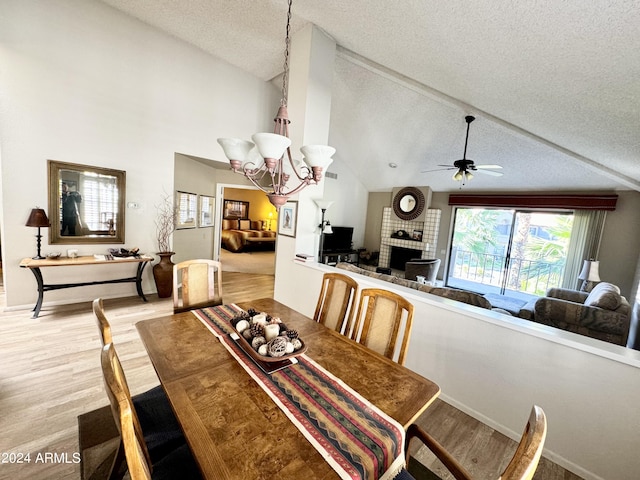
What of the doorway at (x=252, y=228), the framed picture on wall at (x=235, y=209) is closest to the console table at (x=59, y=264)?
the doorway at (x=252, y=228)

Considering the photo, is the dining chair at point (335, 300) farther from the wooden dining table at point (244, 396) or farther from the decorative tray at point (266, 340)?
the decorative tray at point (266, 340)

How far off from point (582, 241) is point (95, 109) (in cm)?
829

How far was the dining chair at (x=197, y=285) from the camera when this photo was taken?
202cm

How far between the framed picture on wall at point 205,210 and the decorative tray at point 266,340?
13.9 ft

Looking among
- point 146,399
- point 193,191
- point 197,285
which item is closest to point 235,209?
point 193,191

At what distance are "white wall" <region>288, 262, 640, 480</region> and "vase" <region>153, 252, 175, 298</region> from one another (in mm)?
3453

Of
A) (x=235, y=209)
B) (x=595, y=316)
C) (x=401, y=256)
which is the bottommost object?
(x=401, y=256)

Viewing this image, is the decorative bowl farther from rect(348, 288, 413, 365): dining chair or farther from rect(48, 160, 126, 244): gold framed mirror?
rect(48, 160, 126, 244): gold framed mirror

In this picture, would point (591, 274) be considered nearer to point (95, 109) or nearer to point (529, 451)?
point (529, 451)

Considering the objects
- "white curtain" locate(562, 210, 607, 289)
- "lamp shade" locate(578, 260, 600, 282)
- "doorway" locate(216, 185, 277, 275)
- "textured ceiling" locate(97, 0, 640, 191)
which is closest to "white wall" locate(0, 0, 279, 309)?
"textured ceiling" locate(97, 0, 640, 191)

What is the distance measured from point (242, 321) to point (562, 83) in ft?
11.2

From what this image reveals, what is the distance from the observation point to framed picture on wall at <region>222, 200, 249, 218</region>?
9.88m

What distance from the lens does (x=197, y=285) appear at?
6.92 feet

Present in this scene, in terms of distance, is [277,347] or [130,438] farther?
[277,347]
